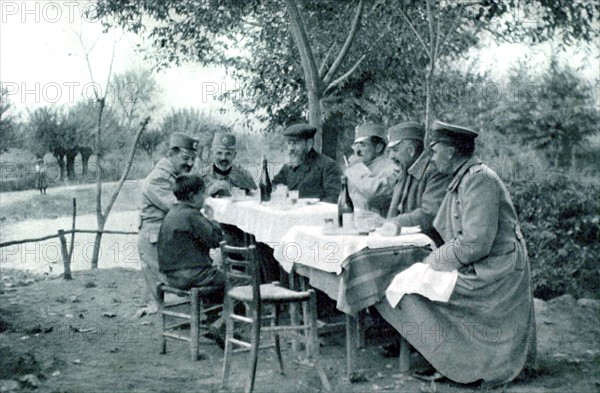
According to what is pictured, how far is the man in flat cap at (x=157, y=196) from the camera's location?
689cm

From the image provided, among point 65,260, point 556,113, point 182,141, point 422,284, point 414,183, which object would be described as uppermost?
point 556,113

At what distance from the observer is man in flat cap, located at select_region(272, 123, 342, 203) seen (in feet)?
24.2

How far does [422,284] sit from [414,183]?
1317 mm

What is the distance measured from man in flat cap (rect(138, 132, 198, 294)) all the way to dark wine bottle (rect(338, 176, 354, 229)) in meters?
2.20

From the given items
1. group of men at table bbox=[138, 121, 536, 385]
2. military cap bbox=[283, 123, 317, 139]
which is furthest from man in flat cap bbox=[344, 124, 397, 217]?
military cap bbox=[283, 123, 317, 139]

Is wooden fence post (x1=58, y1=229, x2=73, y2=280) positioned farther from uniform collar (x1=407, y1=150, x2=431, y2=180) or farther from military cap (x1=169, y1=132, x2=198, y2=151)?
uniform collar (x1=407, y1=150, x2=431, y2=180)

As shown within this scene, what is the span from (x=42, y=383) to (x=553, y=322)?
4817mm

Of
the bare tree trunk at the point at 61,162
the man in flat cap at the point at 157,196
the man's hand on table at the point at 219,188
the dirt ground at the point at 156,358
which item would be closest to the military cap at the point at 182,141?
the man in flat cap at the point at 157,196

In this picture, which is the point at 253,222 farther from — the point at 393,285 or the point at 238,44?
the point at 238,44

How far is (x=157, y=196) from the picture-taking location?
6.91 m

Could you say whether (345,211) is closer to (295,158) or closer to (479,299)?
(479,299)

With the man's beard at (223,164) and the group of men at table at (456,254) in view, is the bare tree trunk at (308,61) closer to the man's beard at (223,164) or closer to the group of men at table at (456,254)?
the man's beard at (223,164)

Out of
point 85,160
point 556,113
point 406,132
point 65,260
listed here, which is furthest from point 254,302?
point 556,113

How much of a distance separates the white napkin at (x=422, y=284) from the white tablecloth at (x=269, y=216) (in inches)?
34.3
